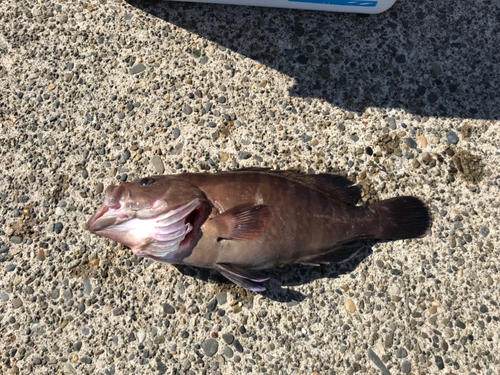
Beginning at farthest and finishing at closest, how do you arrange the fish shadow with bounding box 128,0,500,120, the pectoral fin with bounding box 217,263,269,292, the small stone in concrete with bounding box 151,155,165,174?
the fish shadow with bounding box 128,0,500,120
the small stone in concrete with bounding box 151,155,165,174
the pectoral fin with bounding box 217,263,269,292

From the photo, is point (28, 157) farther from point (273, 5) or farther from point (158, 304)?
point (273, 5)

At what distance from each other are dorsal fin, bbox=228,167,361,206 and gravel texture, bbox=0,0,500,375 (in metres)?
0.22

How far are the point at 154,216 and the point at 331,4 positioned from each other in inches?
92.6

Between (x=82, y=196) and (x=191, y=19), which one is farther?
(x=191, y=19)

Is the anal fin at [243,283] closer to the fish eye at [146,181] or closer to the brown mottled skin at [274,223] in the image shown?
the brown mottled skin at [274,223]

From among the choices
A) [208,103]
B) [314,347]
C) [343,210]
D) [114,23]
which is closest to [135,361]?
[314,347]

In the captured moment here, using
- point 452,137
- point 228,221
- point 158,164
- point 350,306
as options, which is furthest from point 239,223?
point 452,137

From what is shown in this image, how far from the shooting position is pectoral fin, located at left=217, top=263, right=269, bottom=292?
243cm

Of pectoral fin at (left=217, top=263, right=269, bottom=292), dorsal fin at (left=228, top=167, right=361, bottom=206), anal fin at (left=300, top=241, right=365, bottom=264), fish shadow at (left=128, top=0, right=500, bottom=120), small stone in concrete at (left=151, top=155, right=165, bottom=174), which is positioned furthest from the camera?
fish shadow at (left=128, top=0, right=500, bottom=120)

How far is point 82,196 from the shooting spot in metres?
3.00

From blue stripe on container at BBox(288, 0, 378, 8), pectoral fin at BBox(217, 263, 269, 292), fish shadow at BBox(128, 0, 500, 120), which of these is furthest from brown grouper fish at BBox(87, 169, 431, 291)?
blue stripe on container at BBox(288, 0, 378, 8)

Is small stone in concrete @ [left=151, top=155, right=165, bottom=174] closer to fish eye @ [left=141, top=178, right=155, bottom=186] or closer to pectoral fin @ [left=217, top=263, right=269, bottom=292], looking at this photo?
fish eye @ [left=141, top=178, right=155, bottom=186]

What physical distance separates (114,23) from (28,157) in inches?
57.3

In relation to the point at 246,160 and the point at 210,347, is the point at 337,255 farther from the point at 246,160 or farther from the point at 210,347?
the point at 210,347
